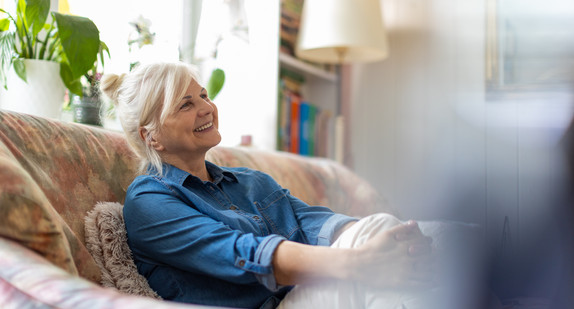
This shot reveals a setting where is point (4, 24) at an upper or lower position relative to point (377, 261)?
upper

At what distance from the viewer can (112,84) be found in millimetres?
1289

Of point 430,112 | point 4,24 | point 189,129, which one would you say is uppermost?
point 4,24

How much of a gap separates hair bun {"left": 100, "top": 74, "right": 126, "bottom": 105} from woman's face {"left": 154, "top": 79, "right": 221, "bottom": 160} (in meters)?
0.13

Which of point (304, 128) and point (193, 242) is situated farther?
point (304, 128)

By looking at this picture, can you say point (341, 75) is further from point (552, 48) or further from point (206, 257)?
point (206, 257)

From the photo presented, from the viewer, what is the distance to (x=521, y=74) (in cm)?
281

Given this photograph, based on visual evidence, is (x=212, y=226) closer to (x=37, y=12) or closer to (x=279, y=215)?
(x=279, y=215)

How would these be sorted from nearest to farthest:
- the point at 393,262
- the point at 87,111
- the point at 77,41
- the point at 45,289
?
the point at 45,289, the point at 393,262, the point at 77,41, the point at 87,111

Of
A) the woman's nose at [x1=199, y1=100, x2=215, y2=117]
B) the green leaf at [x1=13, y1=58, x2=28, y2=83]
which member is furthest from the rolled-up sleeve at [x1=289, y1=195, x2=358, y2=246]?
the green leaf at [x1=13, y1=58, x2=28, y2=83]

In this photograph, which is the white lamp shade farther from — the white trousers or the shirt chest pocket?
the white trousers

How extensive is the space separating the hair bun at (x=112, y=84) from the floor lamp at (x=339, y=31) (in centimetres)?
149

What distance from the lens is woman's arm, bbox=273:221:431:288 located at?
37.0 inches

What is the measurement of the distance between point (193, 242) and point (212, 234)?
0.03m

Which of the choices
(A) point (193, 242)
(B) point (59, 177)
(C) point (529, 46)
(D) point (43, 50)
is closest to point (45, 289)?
(A) point (193, 242)
